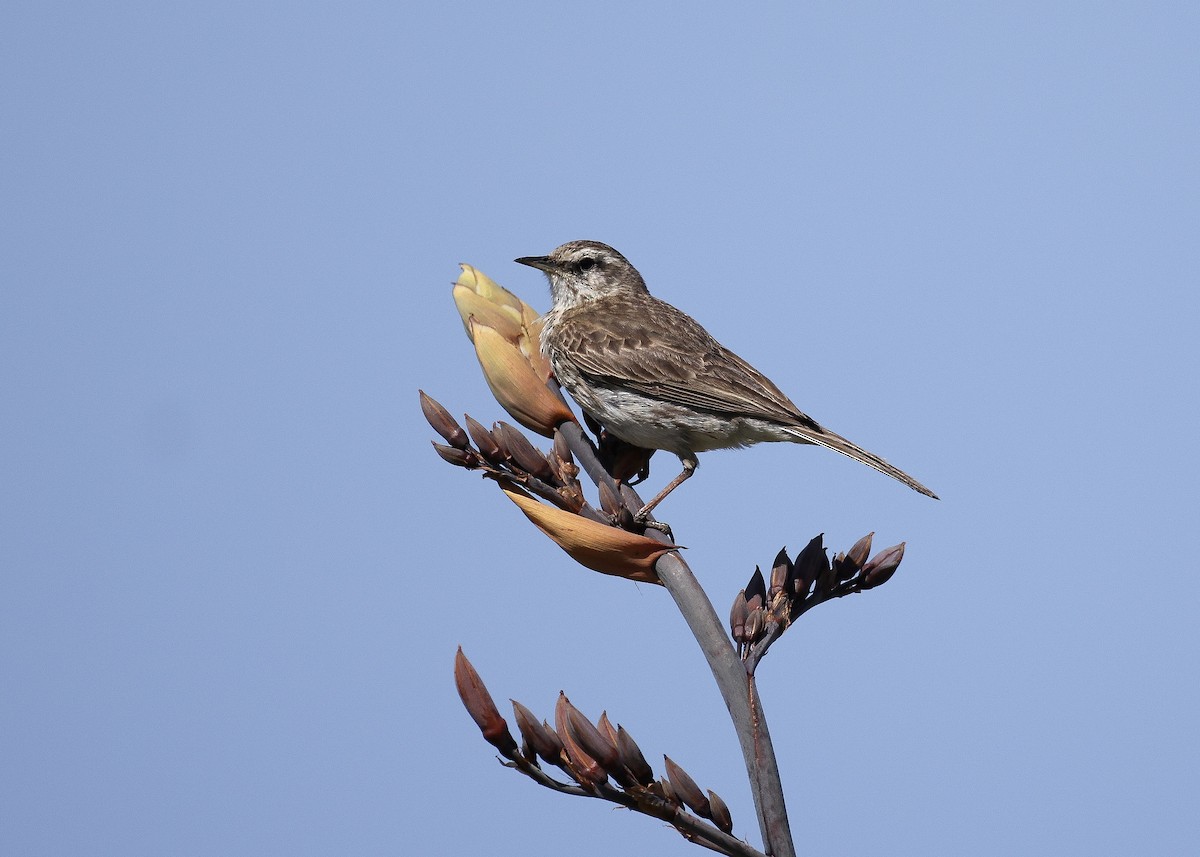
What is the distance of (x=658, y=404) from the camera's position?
22.0 feet

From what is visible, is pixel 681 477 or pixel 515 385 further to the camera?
pixel 681 477

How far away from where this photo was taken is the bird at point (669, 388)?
6.57m

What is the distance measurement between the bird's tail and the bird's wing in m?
0.07

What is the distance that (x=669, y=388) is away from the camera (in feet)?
22.2

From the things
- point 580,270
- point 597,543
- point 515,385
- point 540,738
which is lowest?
point 540,738

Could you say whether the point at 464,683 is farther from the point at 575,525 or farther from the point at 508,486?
the point at 508,486

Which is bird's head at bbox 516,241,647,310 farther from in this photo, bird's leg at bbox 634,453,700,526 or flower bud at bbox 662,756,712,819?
flower bud at bbox 662,756,712,819

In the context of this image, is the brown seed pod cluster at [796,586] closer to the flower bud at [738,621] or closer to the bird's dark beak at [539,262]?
the flower bud at [738,621]

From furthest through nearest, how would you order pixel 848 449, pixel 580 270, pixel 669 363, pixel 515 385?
pixel 580 270 < pixel 669 363 < pixel 848 449 < pixel 515 385

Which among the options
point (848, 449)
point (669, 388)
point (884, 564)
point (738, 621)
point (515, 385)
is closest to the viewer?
point (738, 621)

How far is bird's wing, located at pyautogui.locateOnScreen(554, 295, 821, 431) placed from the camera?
22.0ft

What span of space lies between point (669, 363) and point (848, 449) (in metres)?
1.22

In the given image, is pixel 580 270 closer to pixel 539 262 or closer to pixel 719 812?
pixel 539 262

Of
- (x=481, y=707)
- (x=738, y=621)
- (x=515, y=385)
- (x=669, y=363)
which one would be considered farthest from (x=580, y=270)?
(x=481, y=707)
